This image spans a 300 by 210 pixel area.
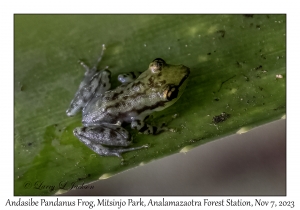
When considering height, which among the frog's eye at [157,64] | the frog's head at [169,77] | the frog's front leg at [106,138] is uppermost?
the frog's eye at [157,64]

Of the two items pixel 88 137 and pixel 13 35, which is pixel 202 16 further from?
pixel 13 35

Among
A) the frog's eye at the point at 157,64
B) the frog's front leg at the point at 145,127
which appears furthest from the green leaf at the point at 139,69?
the frog's eye at the point at 157,64

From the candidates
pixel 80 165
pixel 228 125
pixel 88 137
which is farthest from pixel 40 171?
pixel 228 125

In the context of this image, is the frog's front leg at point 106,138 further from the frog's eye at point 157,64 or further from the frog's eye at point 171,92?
the frog's eye at point 157,64

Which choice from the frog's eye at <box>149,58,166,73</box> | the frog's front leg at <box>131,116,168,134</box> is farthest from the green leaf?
the frog's eye at <box>149,58,166,73</box>

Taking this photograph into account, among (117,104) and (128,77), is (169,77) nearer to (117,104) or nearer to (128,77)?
(128,77)

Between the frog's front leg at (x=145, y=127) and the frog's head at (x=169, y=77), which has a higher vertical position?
the frog's head at (x=169, y=77)
